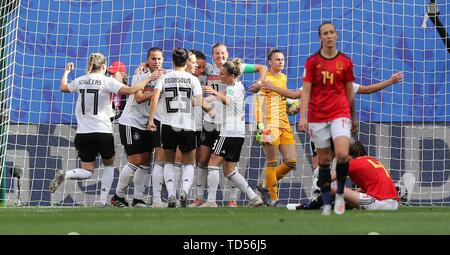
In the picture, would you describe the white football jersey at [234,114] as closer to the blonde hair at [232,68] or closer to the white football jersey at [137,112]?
the blonde hair at [232,68]

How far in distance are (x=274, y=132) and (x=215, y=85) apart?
109 centimetres

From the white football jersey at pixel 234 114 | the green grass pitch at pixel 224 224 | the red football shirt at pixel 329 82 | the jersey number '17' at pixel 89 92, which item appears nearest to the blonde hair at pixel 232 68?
the white football jersey at pixel 234 114

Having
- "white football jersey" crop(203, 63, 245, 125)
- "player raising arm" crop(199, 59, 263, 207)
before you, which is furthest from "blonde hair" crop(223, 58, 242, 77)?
"white football jersey" crop(203, 63, 245, 125)

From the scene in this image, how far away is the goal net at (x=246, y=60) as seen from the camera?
14773 millimetres

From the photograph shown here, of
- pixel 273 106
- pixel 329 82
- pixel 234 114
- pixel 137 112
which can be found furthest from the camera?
pixel 273 106

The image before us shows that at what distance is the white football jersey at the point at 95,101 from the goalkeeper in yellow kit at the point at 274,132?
6.62 ft

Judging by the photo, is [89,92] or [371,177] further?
[89,92]

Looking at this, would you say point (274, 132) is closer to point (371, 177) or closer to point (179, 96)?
point (179, 96)

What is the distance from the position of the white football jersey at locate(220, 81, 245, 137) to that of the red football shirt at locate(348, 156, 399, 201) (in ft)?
7.32

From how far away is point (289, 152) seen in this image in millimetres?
12453

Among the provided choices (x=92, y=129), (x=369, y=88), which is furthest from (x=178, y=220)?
(x=92, y=129)

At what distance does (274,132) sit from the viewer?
12.3 m

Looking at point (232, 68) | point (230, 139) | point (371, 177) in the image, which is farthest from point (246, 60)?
point (371, 177)

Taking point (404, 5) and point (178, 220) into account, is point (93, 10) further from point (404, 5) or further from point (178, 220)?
point (178, 220)
